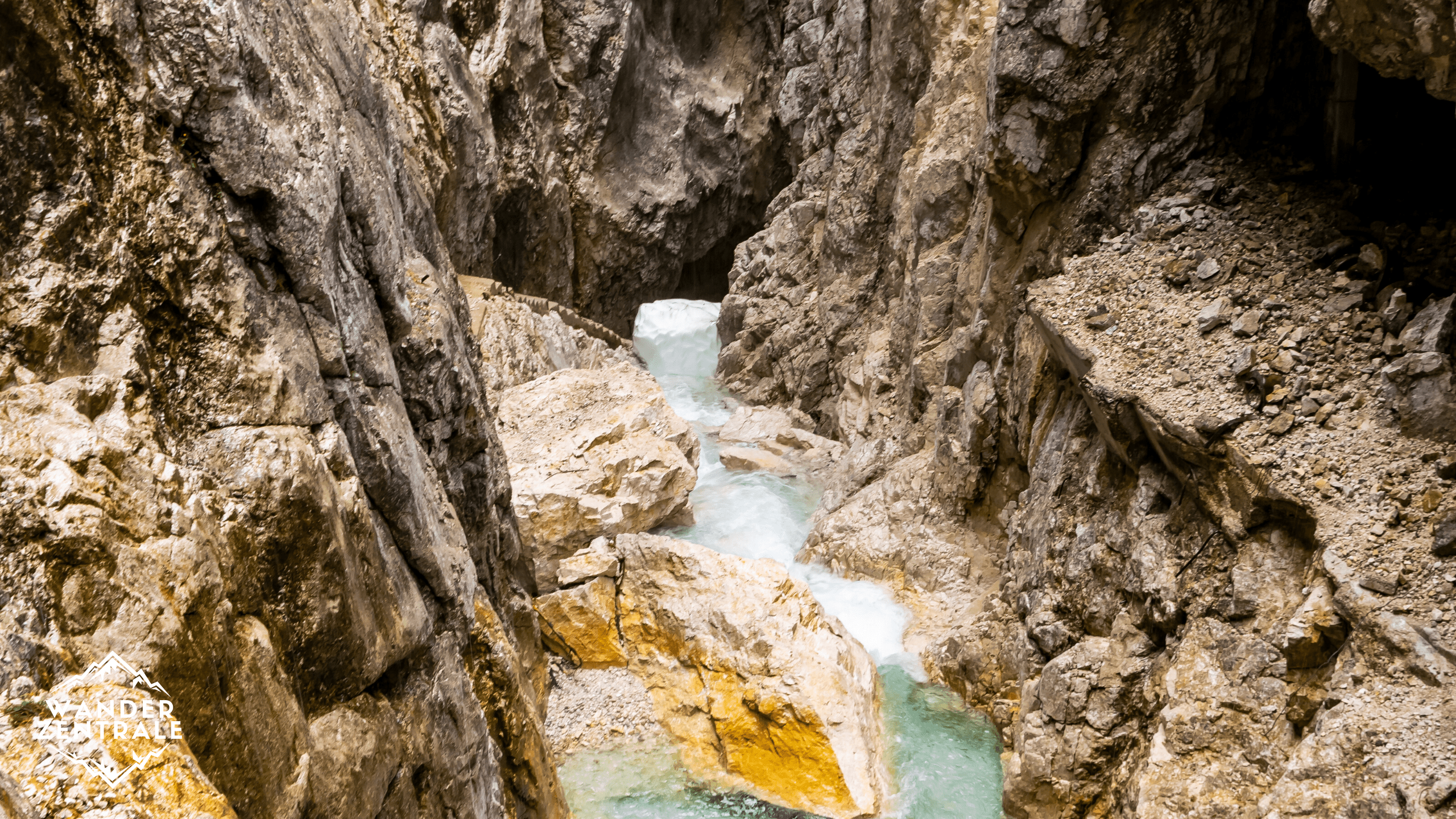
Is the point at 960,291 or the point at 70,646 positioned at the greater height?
the point at 960,291

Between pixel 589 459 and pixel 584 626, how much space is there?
10.6ft

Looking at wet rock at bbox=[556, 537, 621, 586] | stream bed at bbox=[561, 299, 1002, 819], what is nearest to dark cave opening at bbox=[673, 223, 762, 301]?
stream bed at bbox=[561, 299, 1002, 819]

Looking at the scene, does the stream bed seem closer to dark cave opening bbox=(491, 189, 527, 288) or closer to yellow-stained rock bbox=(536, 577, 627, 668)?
yellow-stained rock bbox=(536, 577, 627, 668)

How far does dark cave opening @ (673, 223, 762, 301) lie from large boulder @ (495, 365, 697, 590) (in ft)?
53.4

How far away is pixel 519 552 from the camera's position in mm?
9695

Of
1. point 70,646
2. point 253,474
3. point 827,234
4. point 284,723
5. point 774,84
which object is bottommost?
point 284,723

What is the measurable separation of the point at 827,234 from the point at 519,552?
45.2 feet

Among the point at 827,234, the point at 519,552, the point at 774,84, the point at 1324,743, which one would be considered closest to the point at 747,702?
the point at 519,552

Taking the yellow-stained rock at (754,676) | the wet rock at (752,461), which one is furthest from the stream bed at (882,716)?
the wet rock at (752,461)

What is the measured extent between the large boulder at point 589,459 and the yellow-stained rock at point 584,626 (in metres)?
0.88

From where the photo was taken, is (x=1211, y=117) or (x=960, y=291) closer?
(x=1211, y=117)

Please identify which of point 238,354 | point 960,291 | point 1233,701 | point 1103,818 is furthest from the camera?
point 960,291

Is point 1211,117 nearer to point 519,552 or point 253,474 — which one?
point 519,552

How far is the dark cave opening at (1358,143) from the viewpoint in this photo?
295 inches
